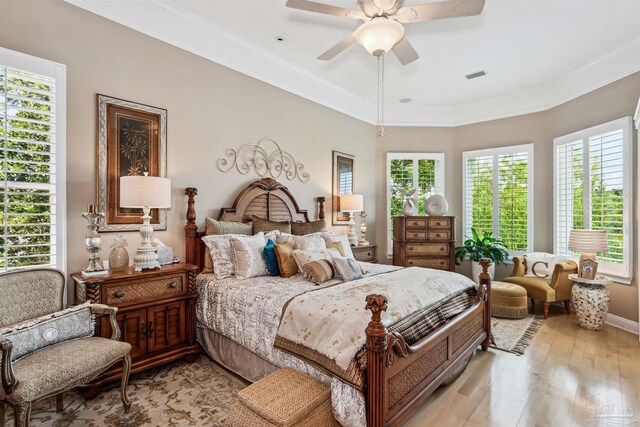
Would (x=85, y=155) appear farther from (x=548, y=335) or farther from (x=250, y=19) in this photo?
(x=548, y=335)

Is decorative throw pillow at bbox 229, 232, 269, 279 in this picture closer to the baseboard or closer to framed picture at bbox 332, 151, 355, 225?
framed picture at bbox 332, 151, 355, 225

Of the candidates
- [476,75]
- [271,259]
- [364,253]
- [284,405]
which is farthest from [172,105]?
[476,75]

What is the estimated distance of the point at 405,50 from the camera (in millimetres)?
2697

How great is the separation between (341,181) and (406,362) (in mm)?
3588

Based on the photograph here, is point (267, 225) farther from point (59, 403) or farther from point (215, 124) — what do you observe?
point (59, 403)

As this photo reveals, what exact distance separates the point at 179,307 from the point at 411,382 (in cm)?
197

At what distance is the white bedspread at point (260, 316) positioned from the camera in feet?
5.65

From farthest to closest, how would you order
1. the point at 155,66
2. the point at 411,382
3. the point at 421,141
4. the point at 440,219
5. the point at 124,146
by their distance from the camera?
1. the point at 421,141
2. the point at 440,219
3. the point at 155,66
4. the point at 124,146
5. the point at 411,382

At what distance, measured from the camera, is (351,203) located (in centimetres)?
486

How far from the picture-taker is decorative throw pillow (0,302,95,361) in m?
1.81

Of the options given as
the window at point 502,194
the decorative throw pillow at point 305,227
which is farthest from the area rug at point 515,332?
the decorative throw pillow at point 305,227

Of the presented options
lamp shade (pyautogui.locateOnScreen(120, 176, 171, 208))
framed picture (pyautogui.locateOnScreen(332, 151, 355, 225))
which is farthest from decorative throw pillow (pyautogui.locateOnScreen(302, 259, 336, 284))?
framed picture (pyautogui.locateOnScreen(332, 151, 355, 225))

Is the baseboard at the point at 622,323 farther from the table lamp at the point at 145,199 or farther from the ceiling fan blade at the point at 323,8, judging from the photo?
the table lamp at the point at 145,199

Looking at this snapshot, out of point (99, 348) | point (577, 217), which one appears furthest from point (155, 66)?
point (577, 217)
